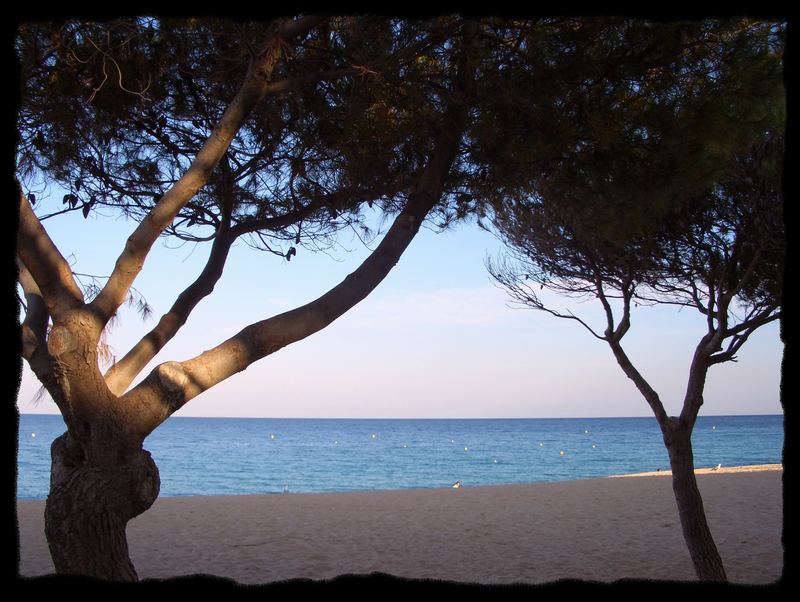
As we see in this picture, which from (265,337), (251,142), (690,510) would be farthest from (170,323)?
(690,510)

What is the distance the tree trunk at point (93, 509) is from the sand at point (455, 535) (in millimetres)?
4528

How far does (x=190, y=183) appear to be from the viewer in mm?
3062

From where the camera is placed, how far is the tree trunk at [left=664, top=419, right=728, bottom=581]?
5.53 metres

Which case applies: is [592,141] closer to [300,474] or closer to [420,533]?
[420,533]

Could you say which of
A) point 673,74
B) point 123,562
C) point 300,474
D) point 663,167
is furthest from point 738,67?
point 300,474

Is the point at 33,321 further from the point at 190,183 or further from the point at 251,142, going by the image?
the point at 251,142

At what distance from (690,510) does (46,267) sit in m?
4.88

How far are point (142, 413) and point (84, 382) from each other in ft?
0.78

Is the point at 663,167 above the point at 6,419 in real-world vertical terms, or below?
above

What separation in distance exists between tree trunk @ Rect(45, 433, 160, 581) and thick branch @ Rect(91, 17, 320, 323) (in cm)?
56

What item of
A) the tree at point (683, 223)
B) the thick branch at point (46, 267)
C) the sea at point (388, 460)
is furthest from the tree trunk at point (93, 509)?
the sea at point (388, 460)

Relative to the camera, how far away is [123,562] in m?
2.77

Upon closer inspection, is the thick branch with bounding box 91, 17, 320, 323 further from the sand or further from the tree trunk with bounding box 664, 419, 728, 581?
the sand

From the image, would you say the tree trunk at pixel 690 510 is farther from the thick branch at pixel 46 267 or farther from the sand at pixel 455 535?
the thick branch at pixel 46 267
